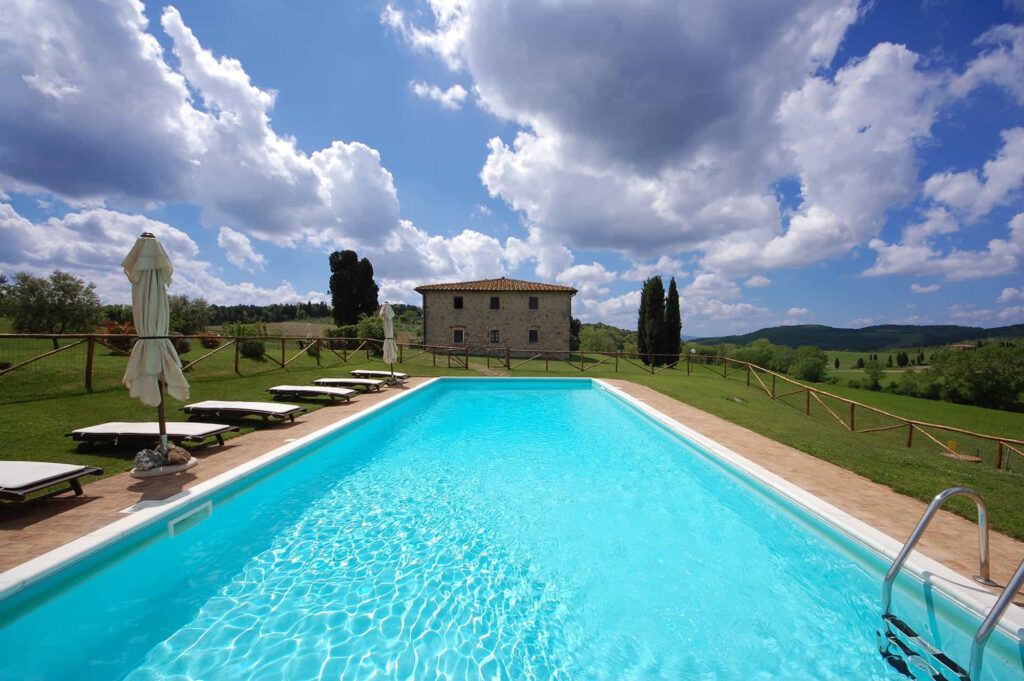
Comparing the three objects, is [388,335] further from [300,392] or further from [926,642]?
[926,642]

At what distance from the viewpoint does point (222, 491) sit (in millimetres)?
4223

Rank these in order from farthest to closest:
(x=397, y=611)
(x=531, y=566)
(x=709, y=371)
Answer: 1. (x=709, y=371)
2. (x=531, y=566)
3. (x=397, y=611)

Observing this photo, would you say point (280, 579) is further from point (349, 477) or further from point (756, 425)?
point (756, 425)

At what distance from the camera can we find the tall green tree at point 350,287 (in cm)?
3431

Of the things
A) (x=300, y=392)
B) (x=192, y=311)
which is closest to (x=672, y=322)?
(x=300, y=392)

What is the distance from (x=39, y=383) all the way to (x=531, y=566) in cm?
1064

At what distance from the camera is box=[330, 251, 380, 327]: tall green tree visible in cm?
3431

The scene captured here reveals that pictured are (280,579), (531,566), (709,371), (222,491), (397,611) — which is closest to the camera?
(397,611)

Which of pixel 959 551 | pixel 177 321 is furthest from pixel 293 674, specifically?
pixel 177 321

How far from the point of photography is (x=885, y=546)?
3.20 m

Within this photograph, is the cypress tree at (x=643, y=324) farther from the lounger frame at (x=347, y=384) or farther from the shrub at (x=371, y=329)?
the lounger frame at (x=347, y=384)

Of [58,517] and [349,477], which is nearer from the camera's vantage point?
[58,517]

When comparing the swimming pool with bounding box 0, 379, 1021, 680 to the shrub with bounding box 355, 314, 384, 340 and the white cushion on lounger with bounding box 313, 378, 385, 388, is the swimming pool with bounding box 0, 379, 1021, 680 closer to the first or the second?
the white cushion on lounger with bounding box 313, 378, 385, 388

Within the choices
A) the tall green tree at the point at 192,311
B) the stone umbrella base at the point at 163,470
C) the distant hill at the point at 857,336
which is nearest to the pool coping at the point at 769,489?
the stone umbrella base at the point at 163,470
